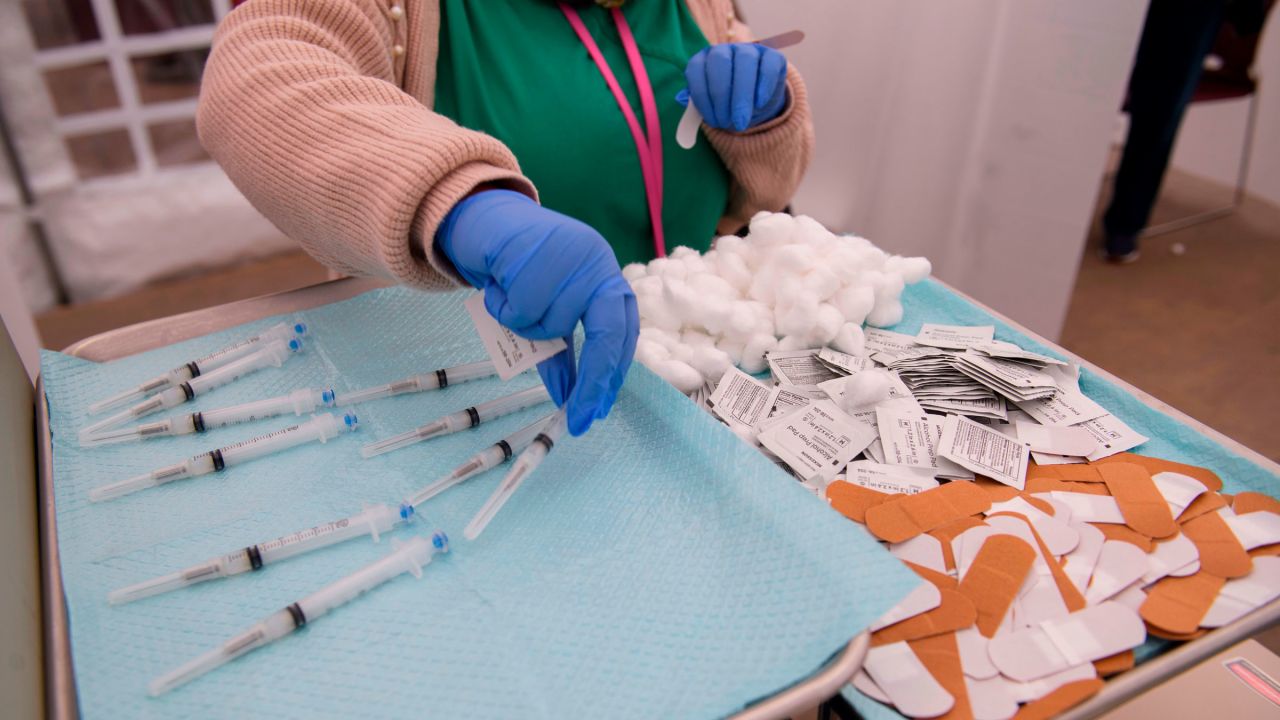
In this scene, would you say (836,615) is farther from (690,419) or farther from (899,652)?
(690,419)

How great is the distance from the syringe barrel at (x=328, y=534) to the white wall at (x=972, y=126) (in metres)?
1.71

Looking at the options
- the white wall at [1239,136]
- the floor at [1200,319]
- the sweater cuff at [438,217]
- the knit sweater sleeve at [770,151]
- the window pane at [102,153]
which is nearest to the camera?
the sweater cuff at [438,217]

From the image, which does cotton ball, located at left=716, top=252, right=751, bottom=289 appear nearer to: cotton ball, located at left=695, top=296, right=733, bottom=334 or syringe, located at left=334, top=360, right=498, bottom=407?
cotton ball, located at left=695, top=296, right=733, bottom=334

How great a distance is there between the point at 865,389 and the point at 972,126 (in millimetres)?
1438

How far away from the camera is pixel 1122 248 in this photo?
9.72 ft

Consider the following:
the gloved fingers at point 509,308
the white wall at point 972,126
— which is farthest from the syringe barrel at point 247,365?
the white wall at point 972,126

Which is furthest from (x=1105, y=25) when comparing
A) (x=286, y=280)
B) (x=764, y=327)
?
(x=286, y=280)

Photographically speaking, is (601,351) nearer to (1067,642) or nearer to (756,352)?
(756,352)

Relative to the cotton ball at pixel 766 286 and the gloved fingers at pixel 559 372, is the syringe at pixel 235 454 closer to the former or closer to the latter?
the gloved fingers at pixel 559 372

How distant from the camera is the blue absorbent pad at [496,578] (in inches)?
21.5

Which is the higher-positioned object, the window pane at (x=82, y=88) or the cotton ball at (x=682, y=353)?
the cotton ball at (x=682, y=353)

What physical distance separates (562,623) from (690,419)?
25 centimetres

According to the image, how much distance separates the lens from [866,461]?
2.58ft

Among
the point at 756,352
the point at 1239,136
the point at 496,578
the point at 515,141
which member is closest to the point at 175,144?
the point at 515,141
